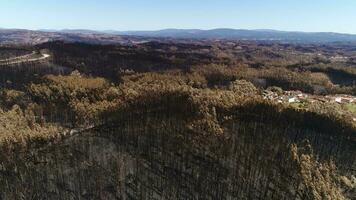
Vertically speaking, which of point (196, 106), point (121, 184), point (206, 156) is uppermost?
point (196, 106)

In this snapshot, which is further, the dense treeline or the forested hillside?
the dense treeline

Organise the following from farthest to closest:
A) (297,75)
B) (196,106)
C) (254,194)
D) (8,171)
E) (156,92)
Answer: (297,75), (156,92), (196,106), (8,171), (254,194)

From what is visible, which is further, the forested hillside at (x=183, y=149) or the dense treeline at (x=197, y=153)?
the dense treeline at (x=197, y=153)

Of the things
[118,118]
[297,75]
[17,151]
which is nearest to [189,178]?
[118,118]

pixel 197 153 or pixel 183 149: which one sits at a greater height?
pixel 183 149

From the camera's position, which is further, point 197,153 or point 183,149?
point 183,149

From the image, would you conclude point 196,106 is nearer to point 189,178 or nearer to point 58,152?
point 189,178

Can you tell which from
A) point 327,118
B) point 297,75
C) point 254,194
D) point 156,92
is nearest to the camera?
point 254,194

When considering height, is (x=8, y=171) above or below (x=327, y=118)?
below

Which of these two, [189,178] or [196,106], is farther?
[196,106]

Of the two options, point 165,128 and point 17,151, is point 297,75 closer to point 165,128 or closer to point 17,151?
point 165,128
